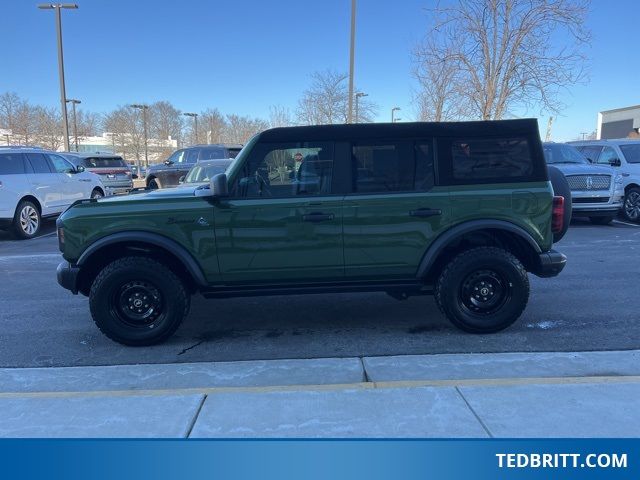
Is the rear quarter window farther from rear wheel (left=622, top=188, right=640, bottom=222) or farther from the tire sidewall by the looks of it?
rear wheel (left=622, top=188, right=640, bottom=222)

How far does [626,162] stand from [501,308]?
30.6 feet

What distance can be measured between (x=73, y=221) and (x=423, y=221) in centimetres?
299

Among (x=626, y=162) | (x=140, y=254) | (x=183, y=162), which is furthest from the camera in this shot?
(x=183, y=162)

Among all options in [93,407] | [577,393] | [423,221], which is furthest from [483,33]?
[93,407]

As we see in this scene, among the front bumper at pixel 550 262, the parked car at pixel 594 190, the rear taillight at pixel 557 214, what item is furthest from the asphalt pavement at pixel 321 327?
the parked car at pixel 594 190

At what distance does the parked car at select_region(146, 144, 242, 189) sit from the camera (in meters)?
16.6

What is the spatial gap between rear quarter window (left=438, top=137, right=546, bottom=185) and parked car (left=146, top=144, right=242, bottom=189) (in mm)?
13073

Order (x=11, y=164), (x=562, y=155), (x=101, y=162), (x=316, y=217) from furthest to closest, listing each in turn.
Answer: (x=101, y=162) < (x=562, y=155) < (x=11, y=164) < (x=316, y=217)

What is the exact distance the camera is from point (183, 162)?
55.4 ft

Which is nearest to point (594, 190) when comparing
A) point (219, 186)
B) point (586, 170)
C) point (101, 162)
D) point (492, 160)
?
point (586, 170)

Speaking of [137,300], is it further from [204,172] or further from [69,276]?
[204,172]

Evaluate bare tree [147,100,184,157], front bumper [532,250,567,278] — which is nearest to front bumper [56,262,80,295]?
front bumper [532,250,567,278]

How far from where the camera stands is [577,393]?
3.32 meters

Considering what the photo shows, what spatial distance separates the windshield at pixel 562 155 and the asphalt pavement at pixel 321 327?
558 centimetres
